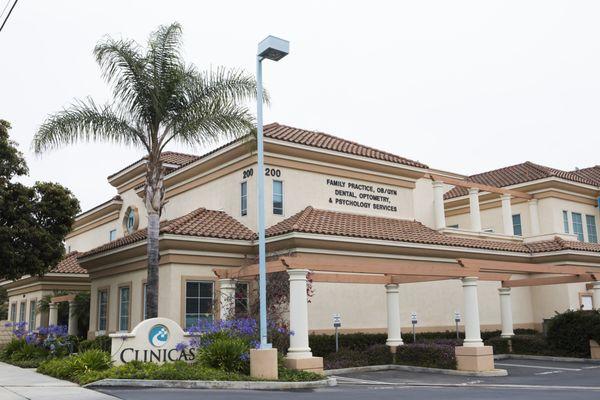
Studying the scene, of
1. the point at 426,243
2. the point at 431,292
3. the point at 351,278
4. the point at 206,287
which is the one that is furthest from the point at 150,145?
the point at 431,292

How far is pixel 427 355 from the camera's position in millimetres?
19141

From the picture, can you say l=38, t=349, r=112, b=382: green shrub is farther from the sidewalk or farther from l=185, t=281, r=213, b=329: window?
l=185, t=281, r=213, b=329: window

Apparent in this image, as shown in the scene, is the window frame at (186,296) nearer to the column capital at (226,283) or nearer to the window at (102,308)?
the column capital at (226,283)

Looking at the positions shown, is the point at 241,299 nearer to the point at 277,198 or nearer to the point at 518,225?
the point at 277,198

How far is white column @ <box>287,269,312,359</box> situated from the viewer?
621 inches

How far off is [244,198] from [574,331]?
13.0 meters

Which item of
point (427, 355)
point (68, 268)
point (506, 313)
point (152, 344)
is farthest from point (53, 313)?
point (506, 313)

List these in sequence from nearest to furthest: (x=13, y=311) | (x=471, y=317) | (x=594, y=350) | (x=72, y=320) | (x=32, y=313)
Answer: (x=471, y=317) → (x=594, y=350) → (x=72, y=320) → (x=32, y=313) → (x=13, y=311)

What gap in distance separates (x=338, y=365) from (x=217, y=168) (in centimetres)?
906

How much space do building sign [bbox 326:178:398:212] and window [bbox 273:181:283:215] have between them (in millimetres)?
2144

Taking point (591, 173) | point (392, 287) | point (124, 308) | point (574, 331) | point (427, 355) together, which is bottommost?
point (427, 355)

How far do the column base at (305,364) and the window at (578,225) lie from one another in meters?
19.1

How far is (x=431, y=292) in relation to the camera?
78.8 feet

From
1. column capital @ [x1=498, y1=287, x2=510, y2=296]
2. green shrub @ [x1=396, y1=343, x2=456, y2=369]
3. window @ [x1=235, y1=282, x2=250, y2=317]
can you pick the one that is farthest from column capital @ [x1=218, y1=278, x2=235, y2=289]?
column capital @ [x1=498, y1=287, x2=510, y2=296]
